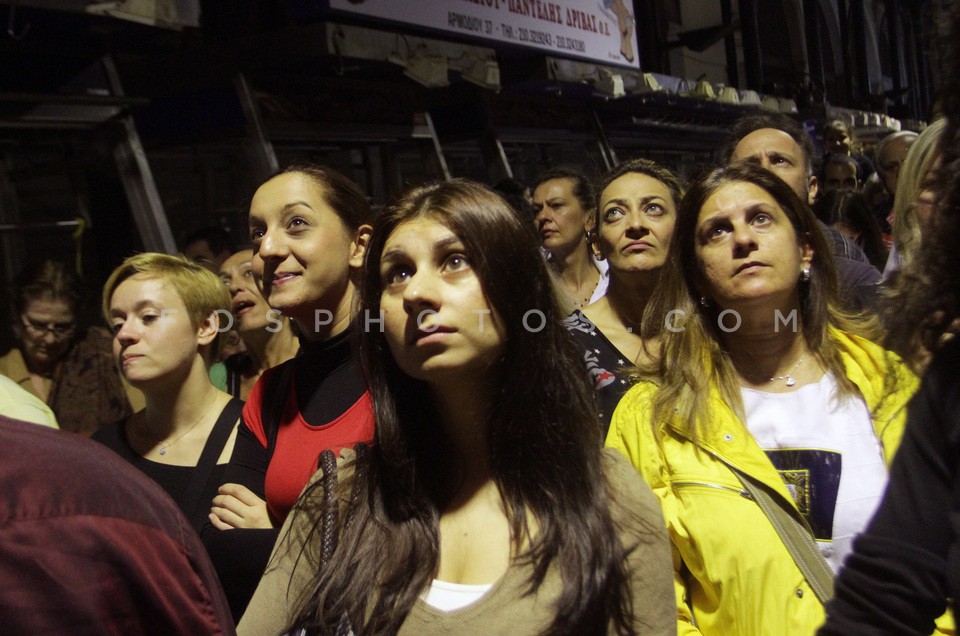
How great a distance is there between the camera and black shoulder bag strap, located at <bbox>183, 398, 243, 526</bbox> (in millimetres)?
2732

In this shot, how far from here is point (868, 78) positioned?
893 inches

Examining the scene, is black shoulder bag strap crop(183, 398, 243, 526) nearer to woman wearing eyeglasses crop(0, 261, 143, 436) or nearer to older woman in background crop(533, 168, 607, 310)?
woman wearing eyeglasses crop(0, 261, 143, 436)

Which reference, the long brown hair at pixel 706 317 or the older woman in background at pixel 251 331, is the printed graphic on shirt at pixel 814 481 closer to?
the long brown hair at pixel 706 317

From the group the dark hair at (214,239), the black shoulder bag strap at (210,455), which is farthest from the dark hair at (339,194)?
the dark hair at (214,239)

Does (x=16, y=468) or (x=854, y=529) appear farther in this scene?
(x=854, y=529)

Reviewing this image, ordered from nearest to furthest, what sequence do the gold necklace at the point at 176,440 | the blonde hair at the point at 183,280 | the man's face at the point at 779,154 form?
the gold necklace at the point at 176,440 → the blonde hair at the point at 183,280 → the man's face at the point at 779,154

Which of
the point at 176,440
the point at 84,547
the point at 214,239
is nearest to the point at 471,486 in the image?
the point at 84,547

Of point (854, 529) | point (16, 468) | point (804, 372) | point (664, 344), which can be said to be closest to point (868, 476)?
point (854, 529)

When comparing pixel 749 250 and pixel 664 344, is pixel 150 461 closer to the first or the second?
pixel 664 344

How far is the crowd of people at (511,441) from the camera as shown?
1.04 metres

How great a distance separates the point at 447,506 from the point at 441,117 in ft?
29.3

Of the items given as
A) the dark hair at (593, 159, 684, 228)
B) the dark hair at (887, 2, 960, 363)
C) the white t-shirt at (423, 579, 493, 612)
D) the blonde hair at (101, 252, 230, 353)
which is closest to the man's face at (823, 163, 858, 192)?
the dark hair at (593, 159, 684, 228)

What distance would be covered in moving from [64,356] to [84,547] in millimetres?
3887

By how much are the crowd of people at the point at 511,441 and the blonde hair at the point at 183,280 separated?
1 cm
